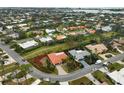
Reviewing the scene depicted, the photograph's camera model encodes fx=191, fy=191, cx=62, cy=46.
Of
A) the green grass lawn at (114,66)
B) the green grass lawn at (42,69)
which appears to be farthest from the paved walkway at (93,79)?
the green grass lawn at (42,69)

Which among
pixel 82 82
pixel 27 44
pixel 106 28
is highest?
pixel 106 28

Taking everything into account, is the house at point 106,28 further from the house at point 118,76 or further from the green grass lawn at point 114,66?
the house at point 118,76

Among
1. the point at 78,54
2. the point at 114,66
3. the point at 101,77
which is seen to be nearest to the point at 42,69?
the point at 78,54

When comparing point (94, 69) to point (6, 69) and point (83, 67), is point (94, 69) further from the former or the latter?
point (6, 69)

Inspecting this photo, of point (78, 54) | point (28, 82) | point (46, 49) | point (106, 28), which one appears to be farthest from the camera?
point (106, 28)

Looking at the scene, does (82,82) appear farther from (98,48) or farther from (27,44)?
(27,44)
